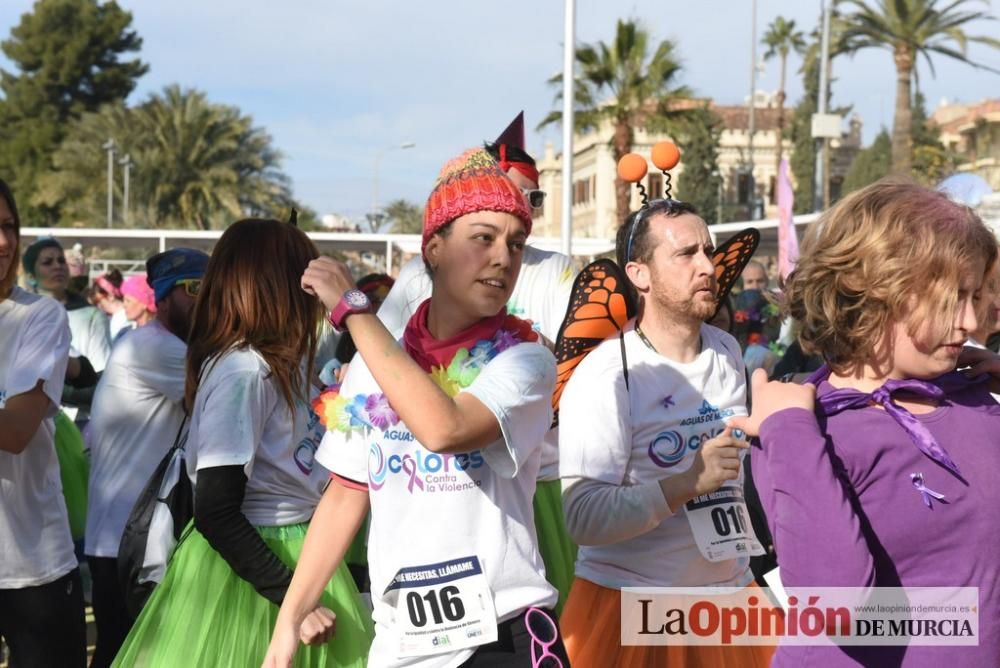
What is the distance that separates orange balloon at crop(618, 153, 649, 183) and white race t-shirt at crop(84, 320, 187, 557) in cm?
173

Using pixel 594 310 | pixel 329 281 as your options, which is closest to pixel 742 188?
pixel 594 310

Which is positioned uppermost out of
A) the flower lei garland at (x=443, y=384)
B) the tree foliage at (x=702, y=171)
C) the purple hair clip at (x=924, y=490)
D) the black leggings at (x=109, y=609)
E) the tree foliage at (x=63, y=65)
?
the tree foliage at (x=63, y=65)

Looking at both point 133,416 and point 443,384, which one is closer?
point 443,384

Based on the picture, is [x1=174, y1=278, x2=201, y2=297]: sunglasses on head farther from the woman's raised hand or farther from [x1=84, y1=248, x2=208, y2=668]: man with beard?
the woman's raised hand

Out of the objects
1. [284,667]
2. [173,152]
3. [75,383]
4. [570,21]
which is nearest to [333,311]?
[284,667]

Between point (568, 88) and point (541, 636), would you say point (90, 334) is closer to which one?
point (541, 636)

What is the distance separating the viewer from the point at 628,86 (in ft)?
100

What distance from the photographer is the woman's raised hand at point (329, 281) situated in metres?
2.52

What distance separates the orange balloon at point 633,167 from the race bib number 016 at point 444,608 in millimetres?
2066

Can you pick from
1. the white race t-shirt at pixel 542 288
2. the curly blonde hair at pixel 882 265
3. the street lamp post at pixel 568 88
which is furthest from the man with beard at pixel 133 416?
the street lamp post at pixel 568 88

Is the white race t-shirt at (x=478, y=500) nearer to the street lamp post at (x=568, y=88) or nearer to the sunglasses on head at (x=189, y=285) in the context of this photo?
the sunglasses on head at (x=189, y=285)

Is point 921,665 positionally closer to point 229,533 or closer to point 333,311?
point 333,311

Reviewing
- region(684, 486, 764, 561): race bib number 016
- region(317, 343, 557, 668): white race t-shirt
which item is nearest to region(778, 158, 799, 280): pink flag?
region(684, 486, 764, 561): race bib number 016

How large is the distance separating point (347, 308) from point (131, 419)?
2398 mm
